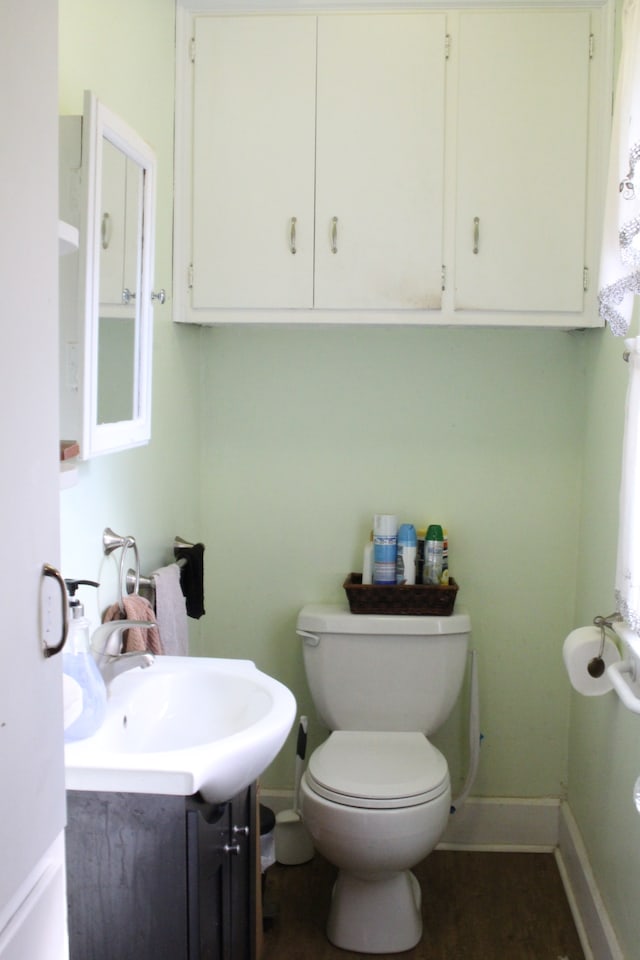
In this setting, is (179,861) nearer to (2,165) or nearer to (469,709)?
(2,165)

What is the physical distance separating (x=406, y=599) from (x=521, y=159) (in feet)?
3.88

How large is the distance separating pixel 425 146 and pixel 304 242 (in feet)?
1.28

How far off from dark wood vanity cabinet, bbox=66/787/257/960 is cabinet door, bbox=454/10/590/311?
1589 mm

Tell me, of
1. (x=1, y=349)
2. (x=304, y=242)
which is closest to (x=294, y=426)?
(x=304, y=242)

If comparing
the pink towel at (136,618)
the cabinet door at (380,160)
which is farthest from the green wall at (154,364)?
the cabinet door at (380,160)

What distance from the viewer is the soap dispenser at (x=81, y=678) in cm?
158

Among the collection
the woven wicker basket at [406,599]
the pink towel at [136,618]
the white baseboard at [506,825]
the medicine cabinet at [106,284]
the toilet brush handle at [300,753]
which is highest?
the medicine cabinet at [106,284]

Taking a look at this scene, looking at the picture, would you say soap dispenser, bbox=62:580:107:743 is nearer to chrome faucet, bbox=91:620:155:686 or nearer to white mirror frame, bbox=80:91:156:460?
chrome faucet, bbox=91:620:155:686

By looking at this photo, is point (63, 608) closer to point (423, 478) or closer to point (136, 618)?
point (136, 618)

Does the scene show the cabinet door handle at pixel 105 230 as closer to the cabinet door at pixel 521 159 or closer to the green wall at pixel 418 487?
the green wall at pixel 418 487

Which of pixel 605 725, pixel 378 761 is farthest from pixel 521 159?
pixel 378 761

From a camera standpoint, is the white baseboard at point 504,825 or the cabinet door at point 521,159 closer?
the cabinet door at point 521,159

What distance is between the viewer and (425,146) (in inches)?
103

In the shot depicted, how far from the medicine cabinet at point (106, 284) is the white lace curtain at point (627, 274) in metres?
0.89
